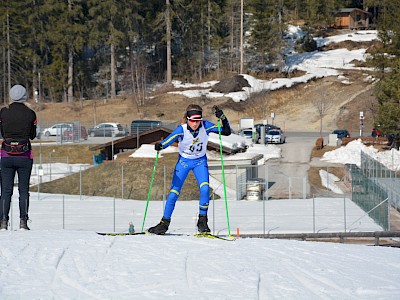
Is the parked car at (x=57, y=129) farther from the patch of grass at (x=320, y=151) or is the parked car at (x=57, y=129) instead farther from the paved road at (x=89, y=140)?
the patch of grass at (x=320, y=151)

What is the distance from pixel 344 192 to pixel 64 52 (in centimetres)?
4990

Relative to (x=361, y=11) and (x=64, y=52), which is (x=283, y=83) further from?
(x=361, y=11)

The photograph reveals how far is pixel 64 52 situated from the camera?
8094 centimetres

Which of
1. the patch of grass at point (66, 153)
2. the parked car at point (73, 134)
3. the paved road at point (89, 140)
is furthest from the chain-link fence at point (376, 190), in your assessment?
the parked car at point (73, 134)

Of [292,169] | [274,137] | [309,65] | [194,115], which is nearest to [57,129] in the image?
[274,137]

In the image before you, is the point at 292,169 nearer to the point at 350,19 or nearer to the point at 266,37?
the point at 266,37

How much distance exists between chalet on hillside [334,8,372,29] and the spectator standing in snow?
9500 centimetres

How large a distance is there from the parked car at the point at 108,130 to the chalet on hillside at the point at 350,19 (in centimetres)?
4934

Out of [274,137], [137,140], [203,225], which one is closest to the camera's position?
[203,225]

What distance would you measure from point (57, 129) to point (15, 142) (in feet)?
171

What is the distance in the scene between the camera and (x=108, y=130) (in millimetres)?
63469

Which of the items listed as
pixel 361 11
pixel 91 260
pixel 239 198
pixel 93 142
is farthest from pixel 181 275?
pixel 361 11

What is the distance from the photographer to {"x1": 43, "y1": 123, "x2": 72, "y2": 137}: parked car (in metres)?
60.3

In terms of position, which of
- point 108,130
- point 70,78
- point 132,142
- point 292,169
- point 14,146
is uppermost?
point 70,78
